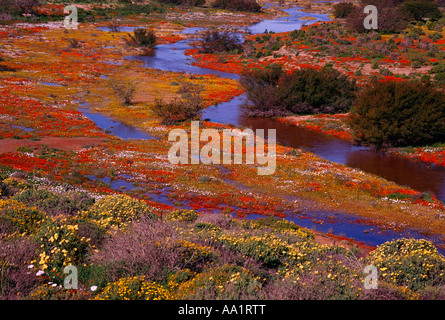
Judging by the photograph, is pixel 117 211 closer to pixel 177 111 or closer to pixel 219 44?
pixel 177 111

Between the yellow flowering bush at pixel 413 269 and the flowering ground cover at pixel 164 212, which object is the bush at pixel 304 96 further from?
the yellow flowering bush at pixel 413 269

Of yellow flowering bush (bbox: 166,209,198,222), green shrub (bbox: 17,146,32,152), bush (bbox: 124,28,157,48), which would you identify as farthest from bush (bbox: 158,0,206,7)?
yellow flowering bush (bbox: 166,209,198,222)

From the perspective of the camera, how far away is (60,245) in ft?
29.5

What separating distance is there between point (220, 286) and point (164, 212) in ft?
36.7

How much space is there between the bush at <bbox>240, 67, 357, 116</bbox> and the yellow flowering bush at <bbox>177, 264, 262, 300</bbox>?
122 feet

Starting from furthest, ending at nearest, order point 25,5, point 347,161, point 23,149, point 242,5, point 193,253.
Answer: point 242,5 → point 25,5 → point 347,161 → point 23,149 → point 193,253

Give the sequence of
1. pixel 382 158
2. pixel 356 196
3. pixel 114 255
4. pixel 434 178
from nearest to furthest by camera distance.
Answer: pixel 114 255 → pixel 356 196 → pixel 434 178 → pixel 382 158

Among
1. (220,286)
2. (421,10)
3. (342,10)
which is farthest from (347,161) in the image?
(342,10)

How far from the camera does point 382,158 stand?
107 feet

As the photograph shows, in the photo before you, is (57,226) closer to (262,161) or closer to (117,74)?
(262,161)

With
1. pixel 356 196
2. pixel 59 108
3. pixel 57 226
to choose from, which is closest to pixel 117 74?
pixel 59 108

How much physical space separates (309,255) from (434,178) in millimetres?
20782

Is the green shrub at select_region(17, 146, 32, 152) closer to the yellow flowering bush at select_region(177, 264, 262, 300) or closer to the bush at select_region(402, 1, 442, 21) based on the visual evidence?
the yellow flowering bush at select_region(177, 264, 262, 300)

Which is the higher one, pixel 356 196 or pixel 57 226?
pixel 57 226
